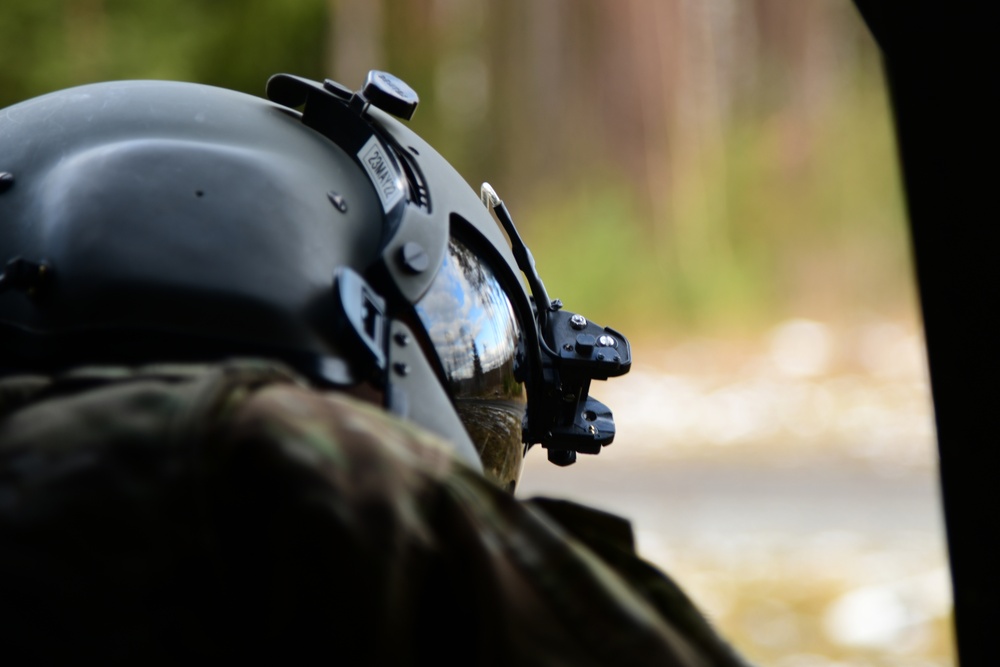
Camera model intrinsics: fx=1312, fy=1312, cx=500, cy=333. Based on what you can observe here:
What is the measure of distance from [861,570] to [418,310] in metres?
4.40

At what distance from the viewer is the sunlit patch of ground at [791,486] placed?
475cm

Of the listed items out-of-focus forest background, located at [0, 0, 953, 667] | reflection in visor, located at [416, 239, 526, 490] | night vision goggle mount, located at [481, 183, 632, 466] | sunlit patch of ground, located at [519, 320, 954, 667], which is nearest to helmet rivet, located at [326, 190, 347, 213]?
reflection in visor, located at [416, 239, 526, 490]

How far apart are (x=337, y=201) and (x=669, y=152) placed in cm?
1083

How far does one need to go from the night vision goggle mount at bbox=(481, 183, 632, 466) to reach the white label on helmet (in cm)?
27

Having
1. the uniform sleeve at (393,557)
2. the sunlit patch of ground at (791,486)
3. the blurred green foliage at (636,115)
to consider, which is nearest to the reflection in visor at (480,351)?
the uniform sleeve at (393,557)

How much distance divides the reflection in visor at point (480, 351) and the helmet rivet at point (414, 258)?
0.12 feet

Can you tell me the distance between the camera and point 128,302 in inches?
42.4

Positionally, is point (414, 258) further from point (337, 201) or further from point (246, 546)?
point (246, 546)

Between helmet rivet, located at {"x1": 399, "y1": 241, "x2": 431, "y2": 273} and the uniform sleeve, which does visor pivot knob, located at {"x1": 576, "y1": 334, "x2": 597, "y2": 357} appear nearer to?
helmet rivet, located at {"x1": 399, "y1": 241, "x2": 431, "y2": 273}

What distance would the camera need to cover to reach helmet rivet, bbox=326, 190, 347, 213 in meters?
1.23

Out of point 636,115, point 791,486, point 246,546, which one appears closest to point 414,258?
point 246,546

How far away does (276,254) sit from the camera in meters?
1.13

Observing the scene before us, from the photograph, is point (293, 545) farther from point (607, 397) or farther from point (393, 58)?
point (393, 58)

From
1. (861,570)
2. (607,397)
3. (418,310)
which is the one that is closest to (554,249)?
(607,397)
